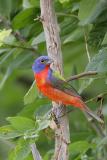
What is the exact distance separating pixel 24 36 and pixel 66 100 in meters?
1.03

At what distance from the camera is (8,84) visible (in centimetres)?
656

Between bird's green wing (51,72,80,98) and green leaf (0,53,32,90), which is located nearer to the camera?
bird's green wing (51,72,80,98)

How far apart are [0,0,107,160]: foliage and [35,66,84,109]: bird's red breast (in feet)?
0.29

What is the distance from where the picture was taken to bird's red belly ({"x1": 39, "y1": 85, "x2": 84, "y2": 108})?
4078mm

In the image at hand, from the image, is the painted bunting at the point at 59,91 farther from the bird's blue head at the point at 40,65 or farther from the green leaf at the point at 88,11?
the green leaf at the point at 88,11

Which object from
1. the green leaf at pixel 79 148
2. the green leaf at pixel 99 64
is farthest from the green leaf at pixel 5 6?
the green leaf at pixel 99 64

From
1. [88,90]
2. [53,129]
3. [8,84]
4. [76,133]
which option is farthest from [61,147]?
[8,84]

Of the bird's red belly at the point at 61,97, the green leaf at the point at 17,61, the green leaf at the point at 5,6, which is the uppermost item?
the green leaf at the point at 5,6

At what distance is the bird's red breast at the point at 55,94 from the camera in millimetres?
4082

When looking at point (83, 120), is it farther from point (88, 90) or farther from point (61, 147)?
point (61, 147)

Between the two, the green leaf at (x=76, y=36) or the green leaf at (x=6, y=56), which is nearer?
the green leaf at (x=76, y=36)

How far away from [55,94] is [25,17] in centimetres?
77

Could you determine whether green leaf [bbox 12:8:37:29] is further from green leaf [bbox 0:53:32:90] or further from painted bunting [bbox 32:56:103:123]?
painted bunting [bbox 32:56:103:123]

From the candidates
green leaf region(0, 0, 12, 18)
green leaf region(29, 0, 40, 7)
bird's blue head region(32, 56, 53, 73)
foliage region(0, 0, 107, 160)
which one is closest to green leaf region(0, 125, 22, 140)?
foliage region(0, 0, 107, 160)
